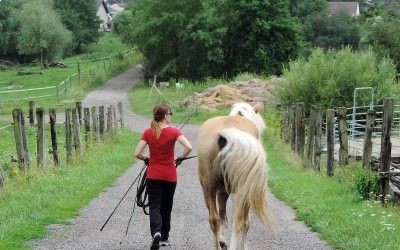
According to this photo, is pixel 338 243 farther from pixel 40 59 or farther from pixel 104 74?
pixel 40 59

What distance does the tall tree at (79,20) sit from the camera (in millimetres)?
92062

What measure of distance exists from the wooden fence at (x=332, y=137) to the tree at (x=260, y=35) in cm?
3175

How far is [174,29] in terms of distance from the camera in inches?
2215

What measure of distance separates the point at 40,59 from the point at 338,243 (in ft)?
239

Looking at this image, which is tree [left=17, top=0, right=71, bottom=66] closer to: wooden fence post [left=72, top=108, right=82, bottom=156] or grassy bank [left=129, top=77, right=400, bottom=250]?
wooden fence post [left=72, top=108, right=82, bottom=156]

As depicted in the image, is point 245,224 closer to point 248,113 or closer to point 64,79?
point 248,113

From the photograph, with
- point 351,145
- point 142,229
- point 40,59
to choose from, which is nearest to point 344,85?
point 351,145

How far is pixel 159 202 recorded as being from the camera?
7.75m

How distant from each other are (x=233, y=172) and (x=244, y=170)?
15 cm

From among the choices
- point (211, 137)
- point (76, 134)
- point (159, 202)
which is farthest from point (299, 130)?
point (211, 137)

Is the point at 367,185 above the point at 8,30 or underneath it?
underneath

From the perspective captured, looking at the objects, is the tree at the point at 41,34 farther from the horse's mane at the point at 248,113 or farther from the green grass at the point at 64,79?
the horse's mane at the point at 248,113

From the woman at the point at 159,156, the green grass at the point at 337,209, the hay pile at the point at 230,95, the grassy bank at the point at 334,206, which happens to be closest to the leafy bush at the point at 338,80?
the hay pile at the point at 230,95

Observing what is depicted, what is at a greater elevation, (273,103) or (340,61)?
(340,61)
